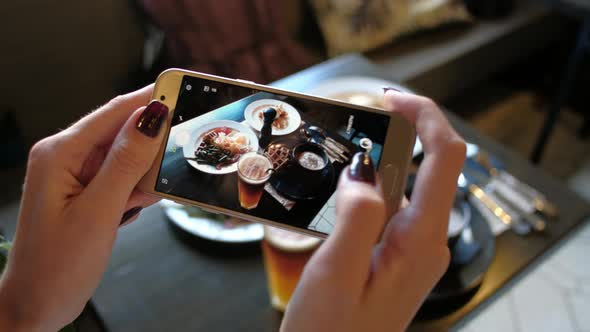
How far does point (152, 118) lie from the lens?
1.77 feet

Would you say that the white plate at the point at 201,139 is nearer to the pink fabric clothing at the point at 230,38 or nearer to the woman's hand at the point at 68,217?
the woman's hand at the point at 68,217

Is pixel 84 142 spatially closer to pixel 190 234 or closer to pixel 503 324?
pixel 190 234

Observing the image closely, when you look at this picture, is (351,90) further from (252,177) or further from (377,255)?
(377,255)

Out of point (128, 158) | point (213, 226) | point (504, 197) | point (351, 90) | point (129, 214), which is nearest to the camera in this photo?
point (128, 158)

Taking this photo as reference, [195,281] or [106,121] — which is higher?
[106,121]

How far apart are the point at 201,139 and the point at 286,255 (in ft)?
0.67

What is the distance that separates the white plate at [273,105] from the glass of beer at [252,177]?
0.04 meters

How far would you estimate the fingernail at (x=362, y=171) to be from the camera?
44 cm

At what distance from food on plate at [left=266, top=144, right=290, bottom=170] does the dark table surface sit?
0.64 feet

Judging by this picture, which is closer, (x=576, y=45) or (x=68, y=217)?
(x=68, y=217)

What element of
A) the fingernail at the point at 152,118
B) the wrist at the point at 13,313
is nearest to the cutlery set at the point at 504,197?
the fingernail at the point at 152,118

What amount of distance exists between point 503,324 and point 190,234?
1052 millimetres

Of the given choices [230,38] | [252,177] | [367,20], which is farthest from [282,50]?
[252,177]

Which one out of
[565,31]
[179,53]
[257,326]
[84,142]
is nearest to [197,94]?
[84,142]
